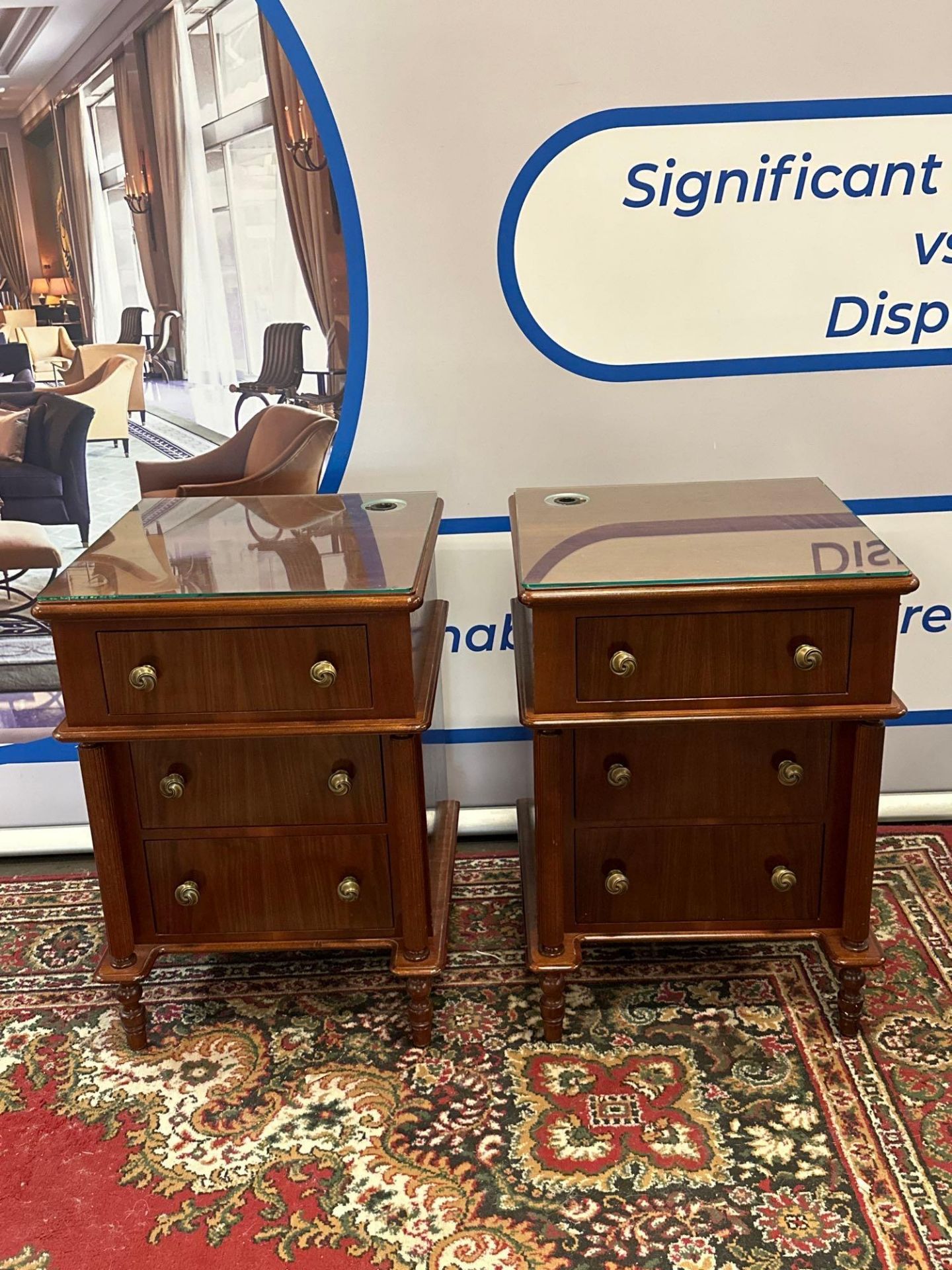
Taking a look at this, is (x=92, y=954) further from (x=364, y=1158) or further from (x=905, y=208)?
(x=905, y=208)

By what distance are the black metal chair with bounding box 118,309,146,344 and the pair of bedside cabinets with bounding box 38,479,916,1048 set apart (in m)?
0.45

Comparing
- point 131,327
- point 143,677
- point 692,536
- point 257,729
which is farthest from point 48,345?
point 692,536

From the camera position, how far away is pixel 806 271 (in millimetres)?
2270

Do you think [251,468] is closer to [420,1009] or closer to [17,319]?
[17,319]

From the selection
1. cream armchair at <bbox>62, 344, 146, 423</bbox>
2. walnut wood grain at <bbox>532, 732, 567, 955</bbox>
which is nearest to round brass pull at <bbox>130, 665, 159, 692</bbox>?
walnut wood grain at <bbox>532, 732, 567, 955</bbox>

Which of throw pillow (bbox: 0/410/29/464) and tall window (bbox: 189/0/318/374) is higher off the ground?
tall window (bbox: 189/0/318/374)

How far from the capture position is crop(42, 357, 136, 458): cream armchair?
238 centimetres

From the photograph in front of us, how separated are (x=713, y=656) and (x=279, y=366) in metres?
1.15

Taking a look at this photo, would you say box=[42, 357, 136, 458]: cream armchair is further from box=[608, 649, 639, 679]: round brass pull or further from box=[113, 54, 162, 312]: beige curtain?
box=[608, 649, 639, 679]: round brass pull

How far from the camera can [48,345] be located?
7.79 ft

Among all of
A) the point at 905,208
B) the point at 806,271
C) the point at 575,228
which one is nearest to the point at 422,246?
the point at 575,228

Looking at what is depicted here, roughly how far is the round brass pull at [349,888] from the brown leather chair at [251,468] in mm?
891

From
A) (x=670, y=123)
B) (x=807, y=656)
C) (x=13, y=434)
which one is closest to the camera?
(x=807, y=656)

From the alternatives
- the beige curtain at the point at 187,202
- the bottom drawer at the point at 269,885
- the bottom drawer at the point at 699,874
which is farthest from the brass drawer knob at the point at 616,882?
the beige curtain at the point at 187,202
